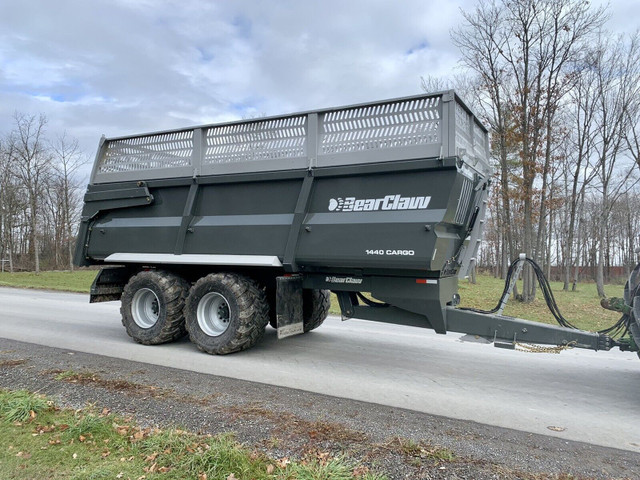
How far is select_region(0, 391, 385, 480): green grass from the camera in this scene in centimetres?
307

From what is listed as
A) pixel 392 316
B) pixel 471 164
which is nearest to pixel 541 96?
pixel 471 164

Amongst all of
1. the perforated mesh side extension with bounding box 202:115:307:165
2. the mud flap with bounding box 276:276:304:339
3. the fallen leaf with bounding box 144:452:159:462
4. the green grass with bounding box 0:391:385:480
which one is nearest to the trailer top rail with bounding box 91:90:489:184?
the perforated mesh side extension with bounding box 202:115:307:165

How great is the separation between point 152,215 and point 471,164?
4803mm

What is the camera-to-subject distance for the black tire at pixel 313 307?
7963mm

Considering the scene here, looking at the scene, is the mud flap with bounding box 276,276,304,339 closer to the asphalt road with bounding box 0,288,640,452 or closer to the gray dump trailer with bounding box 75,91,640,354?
the gray dump trailer with bounding box 75,91,640,354

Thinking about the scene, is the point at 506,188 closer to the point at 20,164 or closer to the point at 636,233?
the point at 20,164

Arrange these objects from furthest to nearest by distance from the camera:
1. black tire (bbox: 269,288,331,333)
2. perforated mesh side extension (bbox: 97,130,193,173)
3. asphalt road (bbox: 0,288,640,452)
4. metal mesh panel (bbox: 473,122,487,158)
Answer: black tire (bbox: 269,288,331,333) → perforated mesh side extension (bbox: 97,130,193,173) → metal mesh panel (bbox: 473,122,487,158) → asphalt road (bbox: 0,288,640,452)

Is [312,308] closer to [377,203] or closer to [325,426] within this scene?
[377,203]

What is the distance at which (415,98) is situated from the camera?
5543 millimetres

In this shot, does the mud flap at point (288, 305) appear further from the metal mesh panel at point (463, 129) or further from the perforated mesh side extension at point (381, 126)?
A: the metal mesh panel at point (463, 129)

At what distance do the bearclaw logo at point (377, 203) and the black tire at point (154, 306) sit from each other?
9.33 ft

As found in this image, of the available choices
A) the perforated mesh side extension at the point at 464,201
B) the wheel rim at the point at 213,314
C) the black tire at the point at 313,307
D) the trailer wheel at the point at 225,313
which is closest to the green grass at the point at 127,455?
the trailer wheel at the point at 225,313

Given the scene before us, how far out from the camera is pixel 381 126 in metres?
5.75

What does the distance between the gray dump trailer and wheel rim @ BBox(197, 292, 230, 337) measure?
0.06 feet
